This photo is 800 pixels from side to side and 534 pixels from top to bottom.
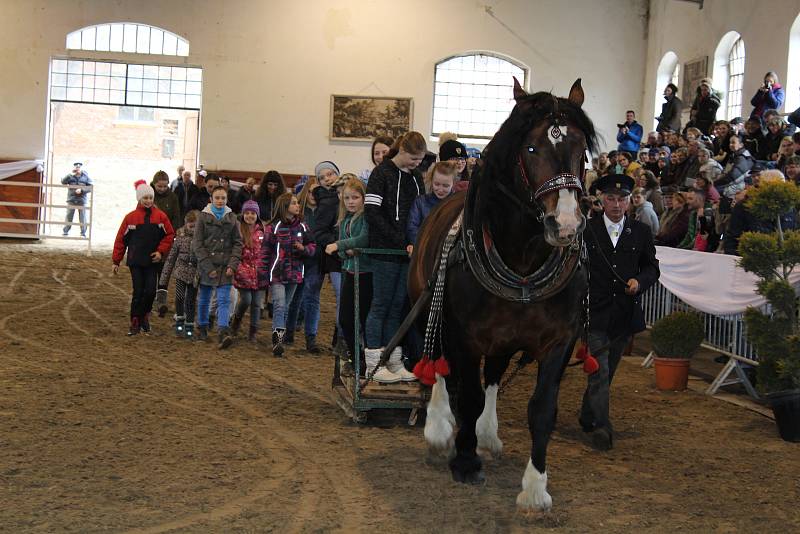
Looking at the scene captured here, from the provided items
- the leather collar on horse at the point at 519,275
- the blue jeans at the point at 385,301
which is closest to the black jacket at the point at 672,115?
the blue jeans at the point at 385,301

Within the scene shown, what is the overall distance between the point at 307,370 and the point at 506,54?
18.8 meters

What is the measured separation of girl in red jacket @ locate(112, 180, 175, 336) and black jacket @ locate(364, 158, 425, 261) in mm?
4167

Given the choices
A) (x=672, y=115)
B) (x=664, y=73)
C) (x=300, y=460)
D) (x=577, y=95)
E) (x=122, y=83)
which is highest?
(x=664, y=73)

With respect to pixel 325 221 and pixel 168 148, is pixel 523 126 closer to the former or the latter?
pixel 325 221

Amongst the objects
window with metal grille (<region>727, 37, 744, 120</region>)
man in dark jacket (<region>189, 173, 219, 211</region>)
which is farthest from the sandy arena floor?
window with metal grille (<region>727, 37, 744, 120</region>)

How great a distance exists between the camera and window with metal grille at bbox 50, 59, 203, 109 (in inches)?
1017

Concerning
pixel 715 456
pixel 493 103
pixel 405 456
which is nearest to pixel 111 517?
pixel 405 456

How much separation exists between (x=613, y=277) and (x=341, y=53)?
66.7ft

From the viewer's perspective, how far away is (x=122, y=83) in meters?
25.9

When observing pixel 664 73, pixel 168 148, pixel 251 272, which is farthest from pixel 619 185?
pixel 168 148

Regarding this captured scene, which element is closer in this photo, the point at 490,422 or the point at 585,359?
the point at 585,359

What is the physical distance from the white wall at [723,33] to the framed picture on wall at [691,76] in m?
0.08

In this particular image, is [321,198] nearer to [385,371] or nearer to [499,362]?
[385,371]

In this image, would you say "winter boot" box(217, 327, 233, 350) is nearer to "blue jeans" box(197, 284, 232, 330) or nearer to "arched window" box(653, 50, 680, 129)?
"blue jeans" box(197, 284, 232, 330)
